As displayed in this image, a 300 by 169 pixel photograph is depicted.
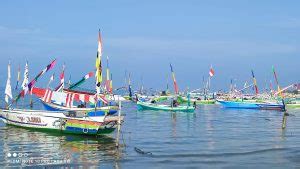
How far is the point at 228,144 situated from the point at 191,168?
1047 cm

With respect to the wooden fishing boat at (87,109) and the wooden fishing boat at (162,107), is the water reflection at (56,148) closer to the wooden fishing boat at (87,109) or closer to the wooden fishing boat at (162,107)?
the wooden fishing boat at (87,109)

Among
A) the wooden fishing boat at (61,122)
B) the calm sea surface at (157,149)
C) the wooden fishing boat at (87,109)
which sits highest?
the wooden fishing boat at (87,109)

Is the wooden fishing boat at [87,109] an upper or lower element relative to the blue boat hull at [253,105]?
upper

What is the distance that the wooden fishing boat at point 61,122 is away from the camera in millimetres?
36719

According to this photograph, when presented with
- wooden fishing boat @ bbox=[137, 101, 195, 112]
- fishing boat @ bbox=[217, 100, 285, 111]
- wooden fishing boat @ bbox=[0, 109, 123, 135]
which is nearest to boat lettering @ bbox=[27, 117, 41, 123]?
wooden fishing boat @ bbox=[0, 109, 123, 135]

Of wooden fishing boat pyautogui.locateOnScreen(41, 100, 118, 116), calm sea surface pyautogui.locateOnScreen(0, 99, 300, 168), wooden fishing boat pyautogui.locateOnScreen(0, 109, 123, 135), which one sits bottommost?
calm sea surface pyautogui.locateOnScreen(0, 99, 300, 168)

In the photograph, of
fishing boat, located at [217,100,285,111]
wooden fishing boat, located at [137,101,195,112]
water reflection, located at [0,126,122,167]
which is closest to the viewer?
water reflection, located at [0,126,122,167]

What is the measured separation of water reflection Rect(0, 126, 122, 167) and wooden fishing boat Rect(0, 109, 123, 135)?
0.55m

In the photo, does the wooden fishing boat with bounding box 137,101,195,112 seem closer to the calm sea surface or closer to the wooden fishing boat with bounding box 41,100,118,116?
the wooden fishing boat with bounding box 41,100,118,116

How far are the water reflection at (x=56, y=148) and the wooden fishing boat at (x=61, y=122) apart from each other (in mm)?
555

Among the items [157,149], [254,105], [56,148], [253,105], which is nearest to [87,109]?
[56,148]

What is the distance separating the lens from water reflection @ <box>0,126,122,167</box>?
26.7 meters

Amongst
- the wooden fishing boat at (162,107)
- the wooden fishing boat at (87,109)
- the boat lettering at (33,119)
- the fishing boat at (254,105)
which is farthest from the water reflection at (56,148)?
the fishing boat at (254,105)

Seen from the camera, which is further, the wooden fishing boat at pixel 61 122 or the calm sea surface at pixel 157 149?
the wooden fishing boat at pixel 61 122
